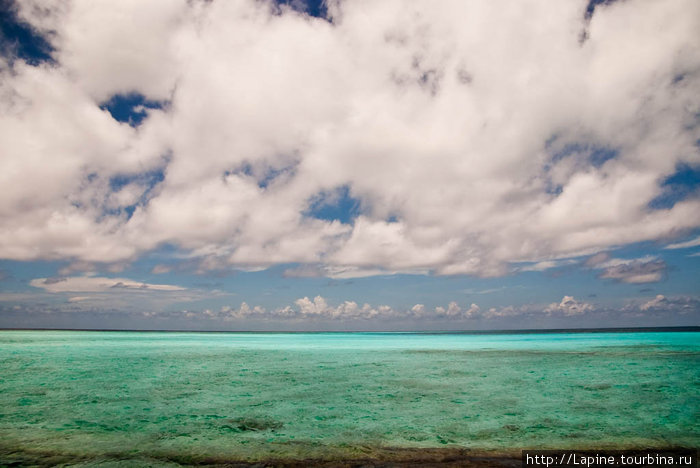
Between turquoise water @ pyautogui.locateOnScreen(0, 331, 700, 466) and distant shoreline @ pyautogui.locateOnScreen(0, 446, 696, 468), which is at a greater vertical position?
distant shoreline @ pyautogui.locateOnScreen(0, 446, 696, 468)

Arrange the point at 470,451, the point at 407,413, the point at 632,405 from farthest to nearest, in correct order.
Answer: the point at 632,405
the point at 407,413
the point at 470,451

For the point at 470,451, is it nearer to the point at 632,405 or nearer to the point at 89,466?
the point at 89,466

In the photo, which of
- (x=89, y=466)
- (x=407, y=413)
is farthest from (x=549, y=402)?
(x=89, y=466)

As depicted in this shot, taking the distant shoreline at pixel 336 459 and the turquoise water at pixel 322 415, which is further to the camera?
the turquoise water at pixel 322 415

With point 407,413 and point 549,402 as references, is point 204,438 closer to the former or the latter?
point 407,413

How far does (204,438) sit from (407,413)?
→ 5.94 metres

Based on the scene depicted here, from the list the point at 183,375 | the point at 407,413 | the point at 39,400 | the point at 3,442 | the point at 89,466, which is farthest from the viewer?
the point at 183,375

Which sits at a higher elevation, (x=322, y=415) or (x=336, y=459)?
(x=336, y=459)

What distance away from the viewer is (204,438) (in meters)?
8.94

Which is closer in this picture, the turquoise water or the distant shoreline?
the distant shoreline

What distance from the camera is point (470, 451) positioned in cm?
781

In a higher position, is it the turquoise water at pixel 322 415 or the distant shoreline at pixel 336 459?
the distant shoreline at pixel 336 459

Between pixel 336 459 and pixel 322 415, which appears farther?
pixel 322 415

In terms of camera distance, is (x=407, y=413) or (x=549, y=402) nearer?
(x=407, y=413)
